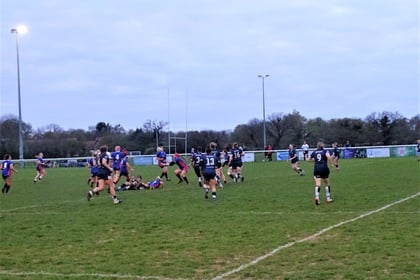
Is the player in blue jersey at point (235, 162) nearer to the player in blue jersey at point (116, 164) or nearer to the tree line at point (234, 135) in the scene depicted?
the player in blue jersey at point (116, 164)

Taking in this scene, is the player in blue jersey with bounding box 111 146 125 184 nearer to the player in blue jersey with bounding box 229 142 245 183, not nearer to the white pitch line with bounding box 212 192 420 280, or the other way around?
the player in blue jersey with bounding box 229 142 245 183

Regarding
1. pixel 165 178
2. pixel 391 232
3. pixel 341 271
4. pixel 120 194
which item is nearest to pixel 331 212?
pixel 391 232

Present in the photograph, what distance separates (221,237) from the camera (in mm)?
11109

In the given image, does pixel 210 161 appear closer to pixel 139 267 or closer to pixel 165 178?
pixel 139 267

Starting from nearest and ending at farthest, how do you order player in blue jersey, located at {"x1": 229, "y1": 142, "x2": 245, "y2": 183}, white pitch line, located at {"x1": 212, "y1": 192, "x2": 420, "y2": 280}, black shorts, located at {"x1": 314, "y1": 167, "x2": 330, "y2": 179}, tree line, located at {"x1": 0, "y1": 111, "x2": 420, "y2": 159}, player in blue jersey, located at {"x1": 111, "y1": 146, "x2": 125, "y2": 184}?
white pitch line, located at {"x1": 212, "y1": 192, "x2": 420, "y2": 280} < black shorts, located at {"x1": 314, "y1": 167, "x2": 330, "y2": 179} < player in blue jersey, located at {"x1": 111, "y1": 146, "x2": 125, "y2": 184} < player in blue jersey, located at {"x1": 229, "y1": 142, "x2": 245, "y2": 183} < tree line, located at {"x1": 0, "y1": 111, "x2": 420, "y2": 159}

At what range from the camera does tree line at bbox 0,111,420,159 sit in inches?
3452

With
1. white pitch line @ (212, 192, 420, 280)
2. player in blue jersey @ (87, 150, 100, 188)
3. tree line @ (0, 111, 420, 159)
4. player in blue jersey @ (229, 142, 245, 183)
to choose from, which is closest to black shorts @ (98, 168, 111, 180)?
player in blue jersey @ (87, 150, 100, 188)

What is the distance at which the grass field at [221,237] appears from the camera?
8375mm

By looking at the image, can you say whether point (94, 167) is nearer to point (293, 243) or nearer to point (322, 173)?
point (322, 173)

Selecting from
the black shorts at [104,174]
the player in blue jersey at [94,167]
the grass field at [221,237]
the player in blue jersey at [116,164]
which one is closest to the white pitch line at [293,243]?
the grass field at [221,237]

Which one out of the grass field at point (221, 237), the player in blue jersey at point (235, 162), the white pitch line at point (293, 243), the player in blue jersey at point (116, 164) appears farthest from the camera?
the player in blue jersey at point (235, 162)

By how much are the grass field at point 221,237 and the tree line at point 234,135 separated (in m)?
68.1

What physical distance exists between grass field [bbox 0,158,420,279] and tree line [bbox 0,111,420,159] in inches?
2682

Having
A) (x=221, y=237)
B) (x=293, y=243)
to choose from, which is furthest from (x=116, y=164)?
(x=293, y=243)
